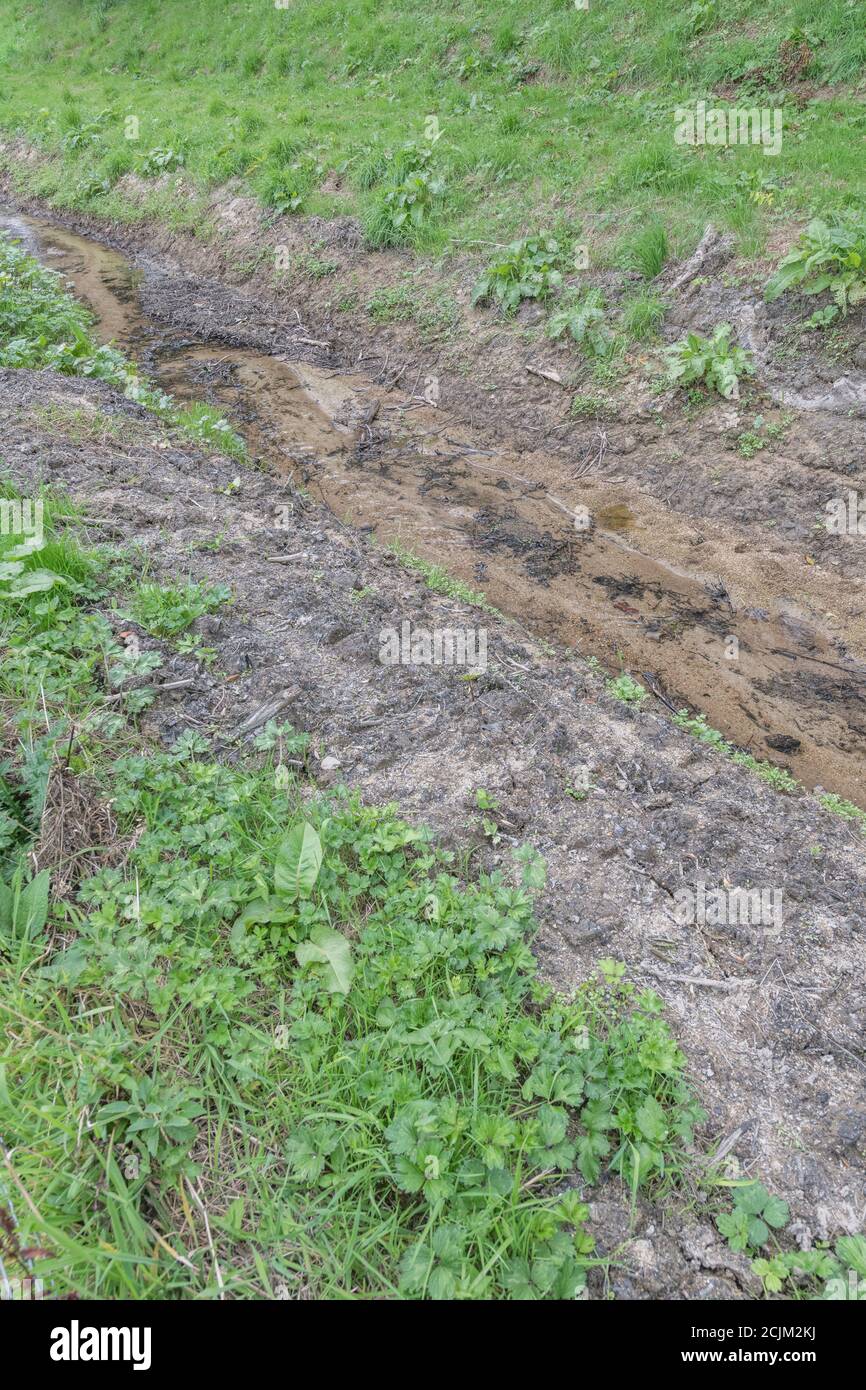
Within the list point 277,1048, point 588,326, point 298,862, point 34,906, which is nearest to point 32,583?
point 34,906

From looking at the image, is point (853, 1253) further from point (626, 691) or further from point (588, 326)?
point (588, 326)

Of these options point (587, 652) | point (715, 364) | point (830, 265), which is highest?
point (830, 265)

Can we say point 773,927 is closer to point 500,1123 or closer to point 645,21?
point 500,1123

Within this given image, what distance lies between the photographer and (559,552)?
5.63m

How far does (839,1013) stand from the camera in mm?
2586

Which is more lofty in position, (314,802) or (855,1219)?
(314,802)

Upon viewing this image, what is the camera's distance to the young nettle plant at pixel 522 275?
23.7 ft

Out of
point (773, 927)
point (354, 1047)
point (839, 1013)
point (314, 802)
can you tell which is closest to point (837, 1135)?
point (839, 1013)

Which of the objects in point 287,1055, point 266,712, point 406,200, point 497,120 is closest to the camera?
point 287,1055

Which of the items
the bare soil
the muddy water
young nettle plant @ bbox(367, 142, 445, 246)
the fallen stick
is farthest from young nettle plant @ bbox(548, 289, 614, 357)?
the fallen stick

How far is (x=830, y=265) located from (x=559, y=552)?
299 centimetres

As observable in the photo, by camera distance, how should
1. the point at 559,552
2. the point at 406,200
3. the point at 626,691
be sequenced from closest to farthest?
1. the point at 626,691
2. the point at 559,552
3. the point at 406,200
